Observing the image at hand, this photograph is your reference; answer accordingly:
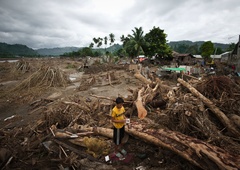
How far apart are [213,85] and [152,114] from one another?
97.6 inches

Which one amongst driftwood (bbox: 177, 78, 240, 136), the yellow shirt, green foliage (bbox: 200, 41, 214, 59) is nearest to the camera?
the yellow shirt

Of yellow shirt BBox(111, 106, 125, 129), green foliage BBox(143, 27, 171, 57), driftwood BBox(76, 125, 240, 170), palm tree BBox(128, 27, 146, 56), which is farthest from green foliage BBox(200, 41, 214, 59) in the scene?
yellow shirt BBox(111, 106, 125, 129)

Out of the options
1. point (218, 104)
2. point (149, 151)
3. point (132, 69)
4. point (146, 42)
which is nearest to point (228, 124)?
point (218, 104)

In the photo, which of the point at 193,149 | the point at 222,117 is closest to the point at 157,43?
the point at 222,117

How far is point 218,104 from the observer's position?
3986 millimetres

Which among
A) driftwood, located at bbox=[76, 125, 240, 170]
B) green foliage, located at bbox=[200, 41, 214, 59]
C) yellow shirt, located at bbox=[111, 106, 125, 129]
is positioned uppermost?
green foliage, located at bbox=[200, 41, 214, 59]

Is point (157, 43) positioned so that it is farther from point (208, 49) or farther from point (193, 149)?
point (193, 149)

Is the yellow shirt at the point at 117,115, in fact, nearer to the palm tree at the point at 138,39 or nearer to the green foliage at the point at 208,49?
the palm tree at the point at 138,39

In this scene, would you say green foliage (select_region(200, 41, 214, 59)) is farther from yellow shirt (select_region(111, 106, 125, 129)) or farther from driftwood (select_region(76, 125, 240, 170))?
yellow shirt (select_region(111, 106, 125, 129))

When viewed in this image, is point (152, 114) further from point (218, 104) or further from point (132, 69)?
point (132, 69)

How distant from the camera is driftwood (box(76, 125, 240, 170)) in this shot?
206cm

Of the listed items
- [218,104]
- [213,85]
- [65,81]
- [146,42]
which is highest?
[146,42]

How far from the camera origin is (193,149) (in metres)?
2.37

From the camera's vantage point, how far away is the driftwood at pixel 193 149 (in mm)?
2061
